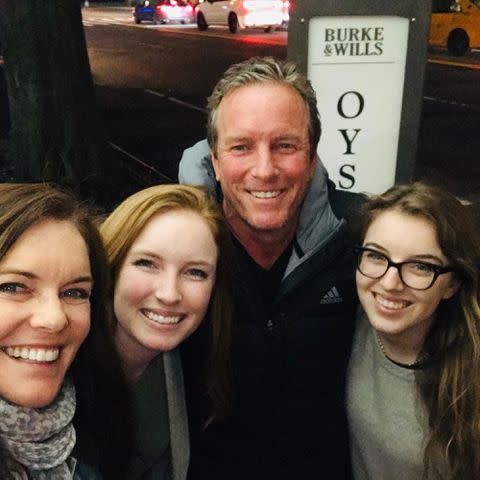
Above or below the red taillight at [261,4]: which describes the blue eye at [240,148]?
above

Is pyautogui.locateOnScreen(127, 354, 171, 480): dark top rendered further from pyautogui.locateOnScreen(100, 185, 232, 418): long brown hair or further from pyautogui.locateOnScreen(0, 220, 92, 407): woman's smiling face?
pyautogui.locateOnScreen(0, 220, 92, 407): woman's smiling face

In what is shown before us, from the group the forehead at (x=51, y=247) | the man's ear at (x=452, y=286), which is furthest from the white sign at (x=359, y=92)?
the forehead at (x=51, y=247)

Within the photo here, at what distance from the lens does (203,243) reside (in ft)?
7.25

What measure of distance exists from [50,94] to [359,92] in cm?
464

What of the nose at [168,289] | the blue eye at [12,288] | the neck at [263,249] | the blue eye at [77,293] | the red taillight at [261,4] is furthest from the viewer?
the red taillight at [261,4]

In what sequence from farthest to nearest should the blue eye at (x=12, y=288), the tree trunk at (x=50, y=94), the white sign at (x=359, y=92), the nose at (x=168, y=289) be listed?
the tree trunk at (x=50, y=94), the white sign at (x=359, y=92), the nose at (x=168, y=289), the blue eye at (x=12, y=288)

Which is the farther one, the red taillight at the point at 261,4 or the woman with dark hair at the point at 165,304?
the red taillight at the point at 261,4

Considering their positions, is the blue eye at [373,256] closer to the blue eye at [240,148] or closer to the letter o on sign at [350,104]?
the blue eye at [240,148]

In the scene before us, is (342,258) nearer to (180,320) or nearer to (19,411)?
(180,320)

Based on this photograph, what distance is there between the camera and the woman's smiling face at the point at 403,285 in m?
2.19

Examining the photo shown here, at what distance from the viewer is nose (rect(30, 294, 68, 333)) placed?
5.42 ft

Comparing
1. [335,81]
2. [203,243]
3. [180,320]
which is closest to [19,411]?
[180,320]

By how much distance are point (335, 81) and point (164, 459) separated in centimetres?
242

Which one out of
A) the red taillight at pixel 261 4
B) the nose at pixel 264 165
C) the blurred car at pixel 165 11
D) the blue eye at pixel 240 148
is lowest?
the blurred car at pixel 165 11
